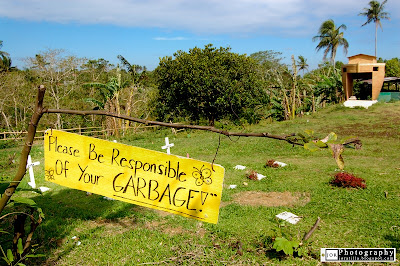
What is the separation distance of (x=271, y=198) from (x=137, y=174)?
4.40m

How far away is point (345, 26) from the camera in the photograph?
3400 centimetres

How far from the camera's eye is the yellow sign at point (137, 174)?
1771 mm

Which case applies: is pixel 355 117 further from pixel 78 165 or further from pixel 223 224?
pixel 78 165

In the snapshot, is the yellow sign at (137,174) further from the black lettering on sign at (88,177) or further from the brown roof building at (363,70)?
the brown roof building at (363,70)

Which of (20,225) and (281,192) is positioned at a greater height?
(20,225)

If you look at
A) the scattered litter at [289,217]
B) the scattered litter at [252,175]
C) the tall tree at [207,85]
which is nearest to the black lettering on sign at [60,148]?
the scattered litter at [289,217]

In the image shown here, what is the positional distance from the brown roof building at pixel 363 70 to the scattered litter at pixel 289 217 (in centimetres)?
1546

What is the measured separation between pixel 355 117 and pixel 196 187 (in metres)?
15.9

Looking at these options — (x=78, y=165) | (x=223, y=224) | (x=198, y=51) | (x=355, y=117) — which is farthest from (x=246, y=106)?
(x=78, y=165)

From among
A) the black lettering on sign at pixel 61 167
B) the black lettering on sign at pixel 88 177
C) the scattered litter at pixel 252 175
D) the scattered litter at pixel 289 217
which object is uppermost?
the black lettering on sign at pixel 61 167

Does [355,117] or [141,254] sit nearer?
[141,254]

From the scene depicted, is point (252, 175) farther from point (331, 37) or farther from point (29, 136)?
point (331, 37)

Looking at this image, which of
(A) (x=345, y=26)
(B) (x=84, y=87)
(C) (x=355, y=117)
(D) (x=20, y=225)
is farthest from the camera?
(A) (x=345, y=26)

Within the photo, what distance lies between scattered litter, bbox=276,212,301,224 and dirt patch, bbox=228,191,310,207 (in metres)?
0.54
